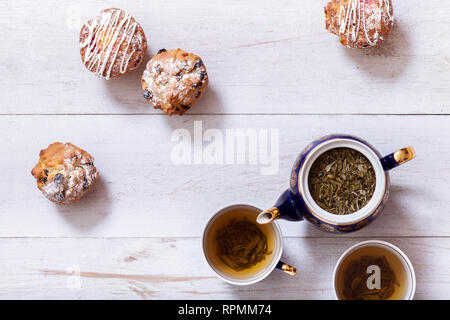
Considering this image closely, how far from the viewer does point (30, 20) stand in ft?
4.29

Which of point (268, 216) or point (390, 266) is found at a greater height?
point (268, 216)

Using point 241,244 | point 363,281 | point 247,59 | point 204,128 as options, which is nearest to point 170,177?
point 204,128

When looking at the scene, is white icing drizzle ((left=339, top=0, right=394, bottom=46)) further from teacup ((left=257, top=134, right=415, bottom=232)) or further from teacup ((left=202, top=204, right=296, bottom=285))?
teacup ((left=202, top=204, right=296, bottom=285))

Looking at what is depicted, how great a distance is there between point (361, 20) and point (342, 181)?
0.41 m

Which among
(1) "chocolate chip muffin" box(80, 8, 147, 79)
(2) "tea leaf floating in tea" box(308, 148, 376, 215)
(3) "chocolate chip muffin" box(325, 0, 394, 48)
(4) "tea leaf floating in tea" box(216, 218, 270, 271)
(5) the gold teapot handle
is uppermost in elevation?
(3) "chocolate chip muffin" box(325, 0, 394, 48)

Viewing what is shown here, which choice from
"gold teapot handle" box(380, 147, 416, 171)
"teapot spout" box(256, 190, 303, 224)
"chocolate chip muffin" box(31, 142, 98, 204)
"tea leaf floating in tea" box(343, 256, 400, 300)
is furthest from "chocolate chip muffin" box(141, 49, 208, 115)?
"tea leaf floating in tea" box(343, 256, 400, 300)

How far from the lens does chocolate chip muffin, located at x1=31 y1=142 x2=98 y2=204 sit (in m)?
Answer: 1.22

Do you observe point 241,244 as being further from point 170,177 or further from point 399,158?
point 399,158

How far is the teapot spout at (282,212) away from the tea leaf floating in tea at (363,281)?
0.20 metres

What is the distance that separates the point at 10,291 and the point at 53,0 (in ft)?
2.60

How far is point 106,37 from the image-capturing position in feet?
3.99

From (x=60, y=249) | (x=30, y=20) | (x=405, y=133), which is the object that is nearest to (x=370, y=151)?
(x=405, y=133)

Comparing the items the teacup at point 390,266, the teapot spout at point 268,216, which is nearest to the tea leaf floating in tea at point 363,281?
the teacup at point 390,266

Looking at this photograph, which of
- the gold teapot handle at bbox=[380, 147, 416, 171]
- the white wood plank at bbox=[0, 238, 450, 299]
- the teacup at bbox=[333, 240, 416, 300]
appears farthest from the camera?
the white wood plank at bbox=[0, 238, 450, 299]
